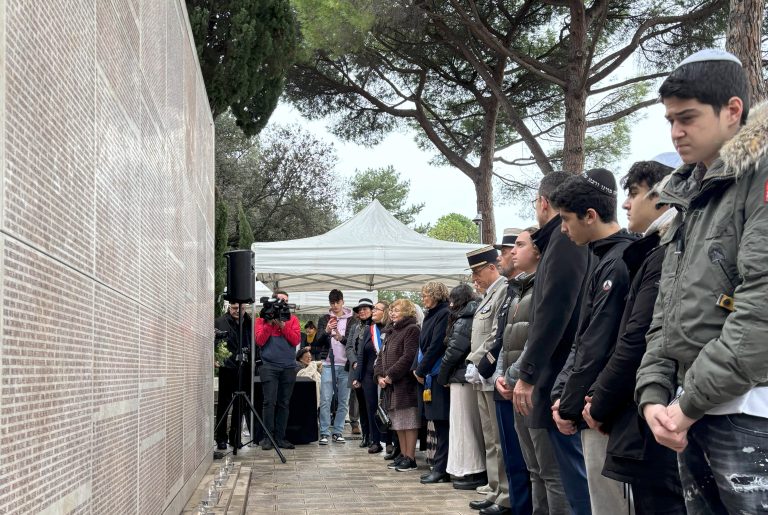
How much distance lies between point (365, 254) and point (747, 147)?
10075 mm

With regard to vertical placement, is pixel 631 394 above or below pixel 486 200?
below

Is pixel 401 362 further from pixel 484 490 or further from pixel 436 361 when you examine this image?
pixel 484 490

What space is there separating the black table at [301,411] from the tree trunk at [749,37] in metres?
6.74

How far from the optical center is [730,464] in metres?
2.01

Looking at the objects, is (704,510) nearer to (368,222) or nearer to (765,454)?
(765,454)

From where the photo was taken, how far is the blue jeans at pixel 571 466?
4.04 meters

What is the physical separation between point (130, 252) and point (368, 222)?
9.17 m

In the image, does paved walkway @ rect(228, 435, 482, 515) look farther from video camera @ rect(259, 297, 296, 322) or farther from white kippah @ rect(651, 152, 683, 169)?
white kippah @ rect(651, 152, 683, 169)

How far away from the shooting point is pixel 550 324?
4387 millimetres

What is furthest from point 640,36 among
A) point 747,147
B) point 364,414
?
point 747,147

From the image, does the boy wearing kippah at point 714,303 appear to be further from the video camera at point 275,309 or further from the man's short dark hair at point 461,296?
the video camera at point 275,309

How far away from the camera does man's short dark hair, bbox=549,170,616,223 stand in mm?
3895

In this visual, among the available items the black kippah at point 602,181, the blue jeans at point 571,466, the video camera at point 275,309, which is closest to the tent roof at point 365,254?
the video camera at point 275,309

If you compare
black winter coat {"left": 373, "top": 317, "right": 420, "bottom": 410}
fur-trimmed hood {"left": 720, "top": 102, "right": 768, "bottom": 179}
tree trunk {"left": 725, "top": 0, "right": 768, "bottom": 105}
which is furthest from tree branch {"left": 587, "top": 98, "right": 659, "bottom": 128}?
fur-trimmed hood {"left": 720, "top": 102, "right": 768, "bottom": 179}
